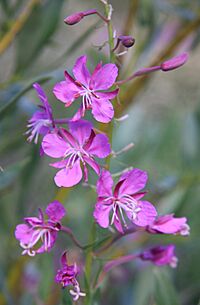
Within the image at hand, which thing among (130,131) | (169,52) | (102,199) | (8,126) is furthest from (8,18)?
(102,199)

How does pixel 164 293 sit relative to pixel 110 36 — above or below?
below

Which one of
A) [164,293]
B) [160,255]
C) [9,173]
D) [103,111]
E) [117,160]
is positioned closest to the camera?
[103,111]

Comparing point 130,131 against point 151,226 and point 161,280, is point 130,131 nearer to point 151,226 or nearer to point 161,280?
point 161,280

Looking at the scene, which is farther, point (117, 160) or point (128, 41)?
point (117, 160)

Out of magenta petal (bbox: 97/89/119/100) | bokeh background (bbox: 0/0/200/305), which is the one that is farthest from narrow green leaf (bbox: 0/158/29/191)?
magenta petal (bbox: 97/89/119/100)

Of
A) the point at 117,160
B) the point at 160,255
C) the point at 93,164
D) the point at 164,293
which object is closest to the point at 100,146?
the point at 93,164

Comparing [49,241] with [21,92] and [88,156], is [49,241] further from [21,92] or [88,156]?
[21,92]

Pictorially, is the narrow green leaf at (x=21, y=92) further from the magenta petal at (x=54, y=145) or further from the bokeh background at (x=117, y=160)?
the magenta petal at (x=54, y=145)

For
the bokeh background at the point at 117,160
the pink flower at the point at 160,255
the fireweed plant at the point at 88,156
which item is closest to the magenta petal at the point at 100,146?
the fireweed plant at the point at 88,156
